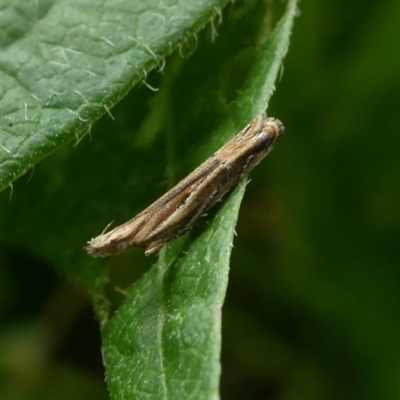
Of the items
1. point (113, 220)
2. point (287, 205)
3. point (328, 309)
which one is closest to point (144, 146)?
point (113, 220)

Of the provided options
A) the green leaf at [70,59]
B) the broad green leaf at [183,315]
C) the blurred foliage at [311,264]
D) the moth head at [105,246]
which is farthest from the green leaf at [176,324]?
the blurred foliage at [311,264]

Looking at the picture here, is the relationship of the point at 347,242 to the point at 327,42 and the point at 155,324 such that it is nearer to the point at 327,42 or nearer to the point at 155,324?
the point at 327,42

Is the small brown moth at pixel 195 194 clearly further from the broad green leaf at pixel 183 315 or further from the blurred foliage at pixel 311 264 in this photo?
the blurred foliage at pixel 311 264

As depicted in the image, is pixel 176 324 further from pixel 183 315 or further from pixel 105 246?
pixel 105 246

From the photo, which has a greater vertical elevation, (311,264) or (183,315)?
(183,315)

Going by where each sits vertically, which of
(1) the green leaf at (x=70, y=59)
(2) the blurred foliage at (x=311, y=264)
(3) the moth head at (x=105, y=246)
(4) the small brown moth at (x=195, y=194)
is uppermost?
(1) the green leaf at (x=70, y=59)

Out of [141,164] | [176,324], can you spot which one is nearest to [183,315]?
[176,324]
